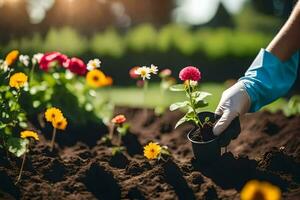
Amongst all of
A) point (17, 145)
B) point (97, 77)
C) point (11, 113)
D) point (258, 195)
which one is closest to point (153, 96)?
point (97, 77)

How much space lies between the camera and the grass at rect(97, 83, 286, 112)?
539 centimetres

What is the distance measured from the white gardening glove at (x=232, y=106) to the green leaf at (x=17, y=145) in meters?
1.15

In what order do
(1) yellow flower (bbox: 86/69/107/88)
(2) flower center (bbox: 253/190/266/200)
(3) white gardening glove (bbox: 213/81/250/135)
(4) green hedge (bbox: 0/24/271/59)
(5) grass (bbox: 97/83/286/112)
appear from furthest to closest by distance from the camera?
(4) green hedge (bbox: 0/24/271/59), (5) grass (bbox: 97/83/286/112), (1) yellow flower (bbox: 86/69/107/88), (3) white gardening glove (bbox: 213/81/250/135), (2) flower center (bbox: 253/190/266/200)

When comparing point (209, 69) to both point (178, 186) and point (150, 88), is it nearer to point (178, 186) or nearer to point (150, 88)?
point (150, 88)

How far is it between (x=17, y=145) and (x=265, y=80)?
62.6 inches

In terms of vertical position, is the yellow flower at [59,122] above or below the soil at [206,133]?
above

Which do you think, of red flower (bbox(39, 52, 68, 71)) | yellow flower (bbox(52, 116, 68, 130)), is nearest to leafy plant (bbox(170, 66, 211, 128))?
yellow flower (bbox(52, 116, 68, 130))

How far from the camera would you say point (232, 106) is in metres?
3.00

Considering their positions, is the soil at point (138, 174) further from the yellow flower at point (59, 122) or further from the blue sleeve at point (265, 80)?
the blue sleeve at point (265, 80)

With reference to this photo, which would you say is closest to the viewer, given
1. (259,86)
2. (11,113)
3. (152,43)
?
(259,86)

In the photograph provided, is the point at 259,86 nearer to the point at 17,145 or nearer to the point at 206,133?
the point at 206,133

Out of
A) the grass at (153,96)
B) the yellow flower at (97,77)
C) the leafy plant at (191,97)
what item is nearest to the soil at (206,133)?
the leafy plant at (191,97)

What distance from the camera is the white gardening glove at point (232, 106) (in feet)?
9.60

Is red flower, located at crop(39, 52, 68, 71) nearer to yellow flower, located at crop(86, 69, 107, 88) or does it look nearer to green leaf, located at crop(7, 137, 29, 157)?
yellow flower, located at crop(86, 69, 107, 88)
